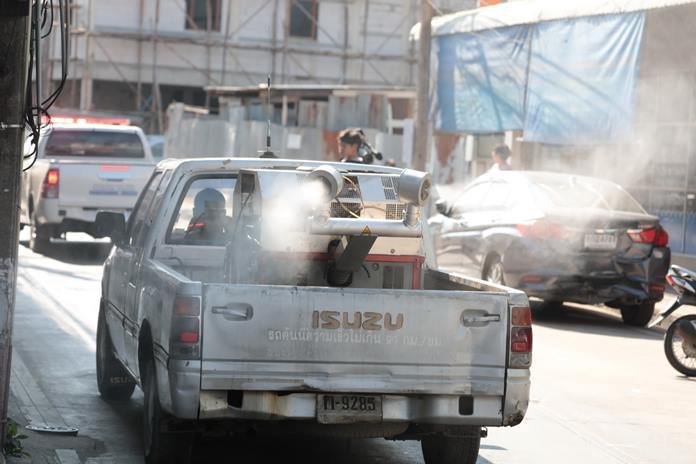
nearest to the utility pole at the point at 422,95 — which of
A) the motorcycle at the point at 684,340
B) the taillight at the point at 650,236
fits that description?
the taillight at the point at 650,236

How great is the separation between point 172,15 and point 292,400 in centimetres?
4123

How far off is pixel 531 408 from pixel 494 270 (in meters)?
5.86

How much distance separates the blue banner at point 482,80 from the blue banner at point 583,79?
1.83 feet

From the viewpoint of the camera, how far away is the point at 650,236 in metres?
15.0

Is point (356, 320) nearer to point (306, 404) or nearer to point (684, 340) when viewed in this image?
point (306, 404)

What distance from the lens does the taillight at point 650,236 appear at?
14906 millimetres

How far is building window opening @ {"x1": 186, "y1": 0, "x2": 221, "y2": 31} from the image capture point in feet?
155

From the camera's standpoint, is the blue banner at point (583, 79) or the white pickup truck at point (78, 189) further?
the white pickup truck at point (78, 189)

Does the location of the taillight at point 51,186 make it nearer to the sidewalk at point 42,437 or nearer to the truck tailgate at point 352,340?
the sidewalk at point 42,437

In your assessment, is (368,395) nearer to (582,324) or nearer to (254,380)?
(254,380)

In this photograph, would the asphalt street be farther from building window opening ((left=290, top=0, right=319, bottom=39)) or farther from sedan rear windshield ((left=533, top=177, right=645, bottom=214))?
building window opening ((left=290, top=0, right=319, bottom=39))

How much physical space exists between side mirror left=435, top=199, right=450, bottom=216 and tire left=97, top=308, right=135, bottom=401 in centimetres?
737

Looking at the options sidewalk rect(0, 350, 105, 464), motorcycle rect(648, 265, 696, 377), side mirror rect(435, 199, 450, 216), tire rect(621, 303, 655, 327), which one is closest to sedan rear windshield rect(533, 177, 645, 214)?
tire rect(621, 303, 655, 327)

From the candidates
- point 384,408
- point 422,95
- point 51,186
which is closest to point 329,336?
point 384,408
